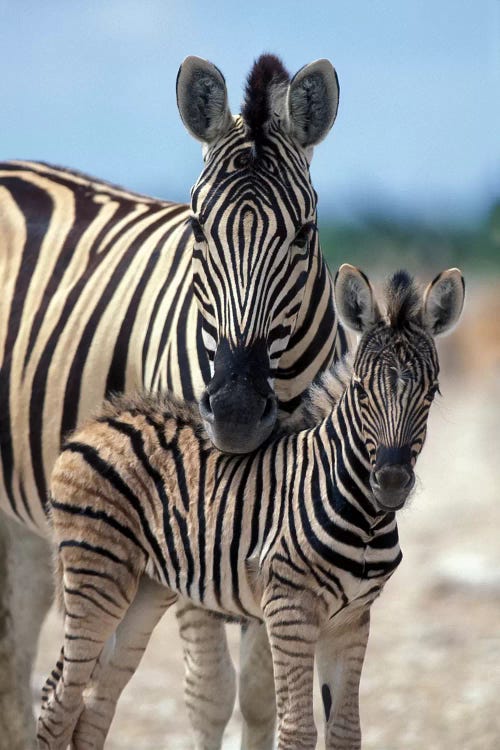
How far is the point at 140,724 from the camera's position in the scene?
878 cm

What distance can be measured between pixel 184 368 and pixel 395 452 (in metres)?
1.57

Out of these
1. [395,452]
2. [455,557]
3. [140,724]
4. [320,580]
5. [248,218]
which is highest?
[248,218]

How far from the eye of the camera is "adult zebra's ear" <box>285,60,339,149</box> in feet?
18.4

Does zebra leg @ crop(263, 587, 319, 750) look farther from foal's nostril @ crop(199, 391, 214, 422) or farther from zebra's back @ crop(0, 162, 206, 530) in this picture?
zebra's back @ crop(0, 162, 206, 530)

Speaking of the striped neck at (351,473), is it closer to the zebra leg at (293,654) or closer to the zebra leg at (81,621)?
the zebra leg at (293,654)

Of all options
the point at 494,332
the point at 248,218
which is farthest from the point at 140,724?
the point at 494,332

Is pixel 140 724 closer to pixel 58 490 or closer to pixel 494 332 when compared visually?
pixel 58 490

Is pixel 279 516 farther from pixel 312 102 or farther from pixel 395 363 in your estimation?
pixel 312 102

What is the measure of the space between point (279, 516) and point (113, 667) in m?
1.20

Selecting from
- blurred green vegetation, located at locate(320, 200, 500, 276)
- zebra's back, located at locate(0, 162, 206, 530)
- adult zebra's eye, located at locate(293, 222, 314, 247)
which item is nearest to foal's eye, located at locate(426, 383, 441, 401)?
adult zebra's eye, located at locate(293, 222, 314, 247)

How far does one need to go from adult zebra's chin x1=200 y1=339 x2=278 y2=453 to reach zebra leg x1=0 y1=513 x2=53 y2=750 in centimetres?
259

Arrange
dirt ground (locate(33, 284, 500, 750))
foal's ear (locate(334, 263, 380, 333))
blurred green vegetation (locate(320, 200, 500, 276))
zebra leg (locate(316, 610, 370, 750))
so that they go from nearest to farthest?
foal's ear (locate(334, 263, 380, 333)) < zebra leg (locate(316, 610, 370, 750)) < dirt ground (locate(33, 284, 500, 750)) < blurred green vegetation (locate(320, 200, 500, 276))

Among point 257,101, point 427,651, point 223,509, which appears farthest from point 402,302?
point 427,651

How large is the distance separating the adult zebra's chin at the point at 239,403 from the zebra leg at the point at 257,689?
1.68 meters
